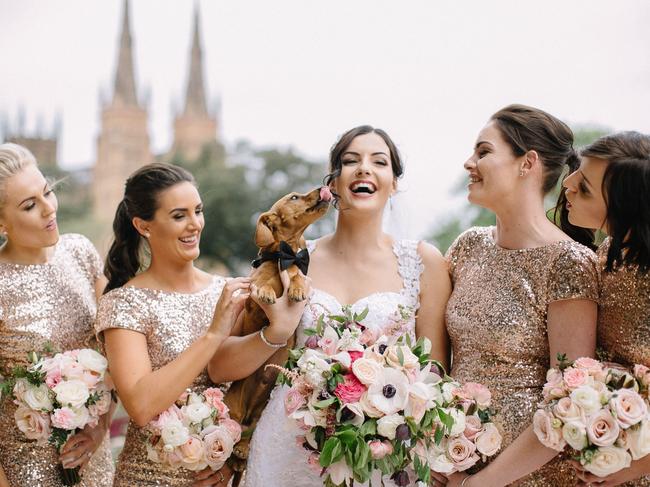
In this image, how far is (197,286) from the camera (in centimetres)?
370

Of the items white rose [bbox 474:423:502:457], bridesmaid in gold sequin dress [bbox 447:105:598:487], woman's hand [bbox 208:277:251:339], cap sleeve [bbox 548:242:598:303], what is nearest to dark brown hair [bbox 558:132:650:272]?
cap sleeve [bbox 548:242:598:303]

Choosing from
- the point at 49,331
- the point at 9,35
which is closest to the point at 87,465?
the point at 49,331

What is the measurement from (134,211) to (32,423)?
3.68 feet

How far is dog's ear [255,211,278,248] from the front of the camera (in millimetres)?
3129

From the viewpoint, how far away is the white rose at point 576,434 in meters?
2.57

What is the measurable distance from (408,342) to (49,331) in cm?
204

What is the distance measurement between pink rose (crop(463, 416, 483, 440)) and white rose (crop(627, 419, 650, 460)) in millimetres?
582

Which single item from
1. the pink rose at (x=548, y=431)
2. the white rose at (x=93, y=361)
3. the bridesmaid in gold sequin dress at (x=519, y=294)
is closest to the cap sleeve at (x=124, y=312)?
the white rose at (x=93, y=361)

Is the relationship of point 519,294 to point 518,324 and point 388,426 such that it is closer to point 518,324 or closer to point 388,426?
point 518,324

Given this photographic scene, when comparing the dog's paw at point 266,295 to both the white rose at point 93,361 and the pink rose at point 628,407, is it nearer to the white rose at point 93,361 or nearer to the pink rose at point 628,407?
the white rose at point 93,361

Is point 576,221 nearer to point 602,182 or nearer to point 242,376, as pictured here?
point 602,182

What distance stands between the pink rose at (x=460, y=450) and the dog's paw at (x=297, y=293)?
833mm

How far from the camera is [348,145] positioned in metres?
3.59

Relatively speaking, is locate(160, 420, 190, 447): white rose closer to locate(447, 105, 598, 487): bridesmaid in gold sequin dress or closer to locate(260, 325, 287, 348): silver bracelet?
locate(260, 325, 287, 348): silver bracelet
